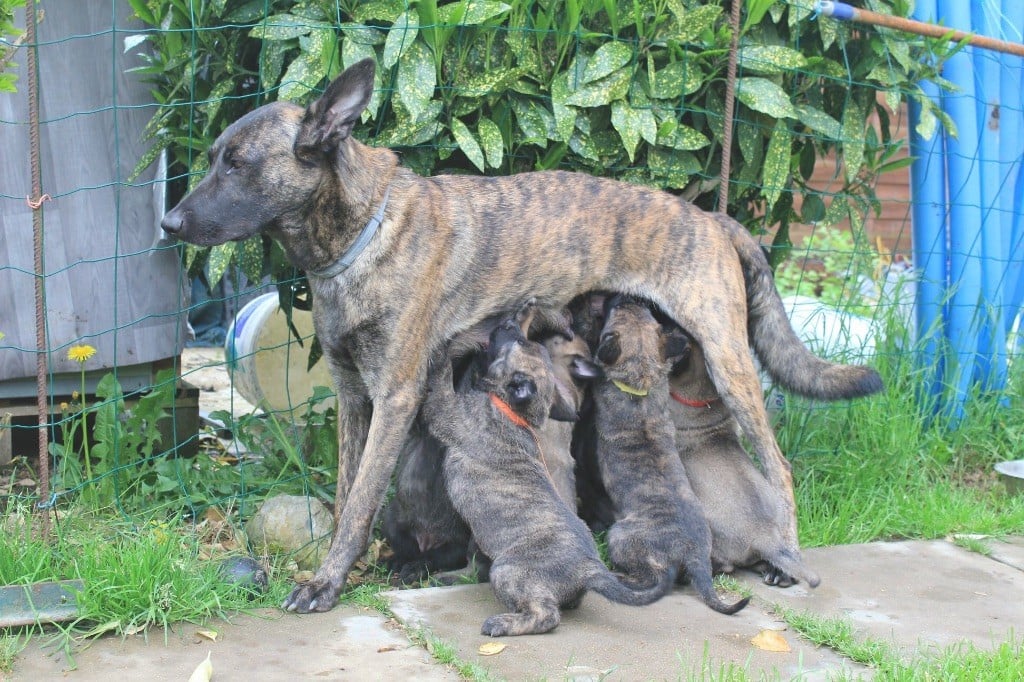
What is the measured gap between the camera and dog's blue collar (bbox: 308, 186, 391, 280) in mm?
4207

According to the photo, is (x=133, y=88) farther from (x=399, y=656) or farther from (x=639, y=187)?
(x=399, y=656)

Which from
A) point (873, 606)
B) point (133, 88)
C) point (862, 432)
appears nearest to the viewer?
point (873, 606)

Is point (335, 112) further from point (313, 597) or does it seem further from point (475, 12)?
point (313, 597)

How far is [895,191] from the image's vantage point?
12312mm

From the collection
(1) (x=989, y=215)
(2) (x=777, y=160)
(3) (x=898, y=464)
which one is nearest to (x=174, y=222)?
(2) (x=777, y=160)

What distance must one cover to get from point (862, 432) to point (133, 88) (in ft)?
13.5

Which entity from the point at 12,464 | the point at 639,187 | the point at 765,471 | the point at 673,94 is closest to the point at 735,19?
the point at 673,94

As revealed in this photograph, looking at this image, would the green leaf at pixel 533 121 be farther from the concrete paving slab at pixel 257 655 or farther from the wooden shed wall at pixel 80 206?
the concrete paving slab at pixel 257 655

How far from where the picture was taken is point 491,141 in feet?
15.8

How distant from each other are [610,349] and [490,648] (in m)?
1.52

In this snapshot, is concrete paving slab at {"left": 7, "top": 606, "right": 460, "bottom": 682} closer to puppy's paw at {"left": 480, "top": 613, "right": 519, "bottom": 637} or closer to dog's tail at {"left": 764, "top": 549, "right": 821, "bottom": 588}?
puppy's paw at {"left": 480, "top": 613, "right": 519, "bottom": 637}

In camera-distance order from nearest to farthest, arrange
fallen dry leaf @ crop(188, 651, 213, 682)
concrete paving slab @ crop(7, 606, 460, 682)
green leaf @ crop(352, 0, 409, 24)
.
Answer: fallen dry leaf @ crop(188, 651, 213, 682) → concrete paving slab @ crop(7, 606, 460, 682) → green leaf @ crop(352, 0, 409, 24)

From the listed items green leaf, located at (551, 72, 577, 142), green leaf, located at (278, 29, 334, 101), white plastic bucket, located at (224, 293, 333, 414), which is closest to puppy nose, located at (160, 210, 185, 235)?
green leaf, located at (278, 29, 334, 101)

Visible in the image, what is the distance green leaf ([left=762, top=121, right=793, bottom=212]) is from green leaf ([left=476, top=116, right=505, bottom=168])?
1347 mm
